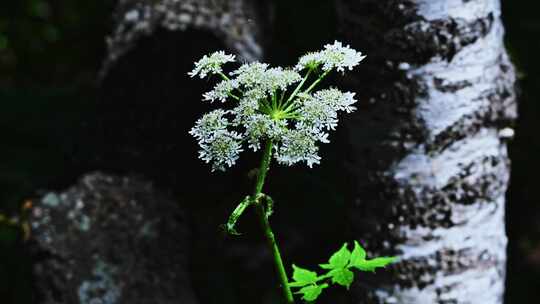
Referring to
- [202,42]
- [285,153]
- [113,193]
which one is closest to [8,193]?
[113,193]

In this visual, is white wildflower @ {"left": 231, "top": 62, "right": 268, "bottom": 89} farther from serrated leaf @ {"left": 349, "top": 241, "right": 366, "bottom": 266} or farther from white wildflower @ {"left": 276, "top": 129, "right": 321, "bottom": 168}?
serrated leaf @ {"left": 349, "top": 241, "right": 366, "bottom": 266}

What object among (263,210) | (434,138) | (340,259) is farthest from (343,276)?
(434,138)

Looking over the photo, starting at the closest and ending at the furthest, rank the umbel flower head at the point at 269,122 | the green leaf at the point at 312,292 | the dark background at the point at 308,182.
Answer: the umbel flower head at the point at 269,122 < the green leaf at the point at 312,292 < the dark background at the point at 308,182

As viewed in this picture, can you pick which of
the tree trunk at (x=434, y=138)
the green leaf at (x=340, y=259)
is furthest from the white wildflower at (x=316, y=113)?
the tree trunk at (x=434, y=138)

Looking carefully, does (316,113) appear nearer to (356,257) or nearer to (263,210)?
(263,210)

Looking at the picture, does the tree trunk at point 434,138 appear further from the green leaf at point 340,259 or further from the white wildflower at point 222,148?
the white wildflower at point 222,148

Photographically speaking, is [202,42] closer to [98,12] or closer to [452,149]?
[452,149]
